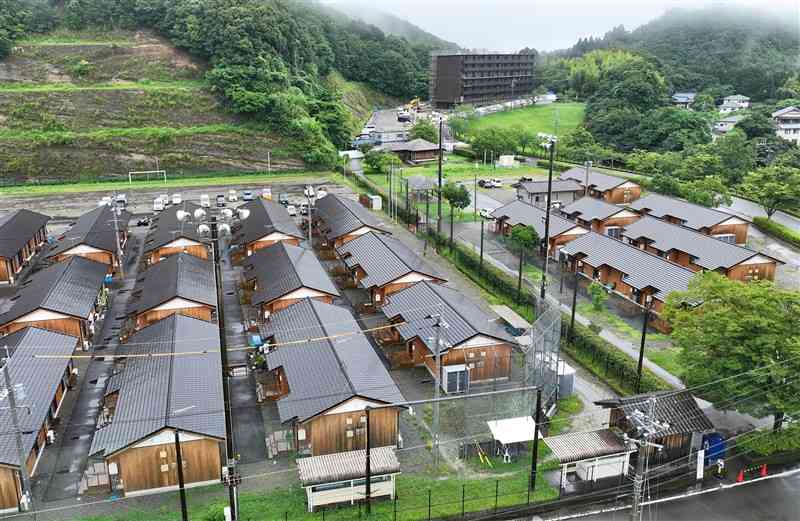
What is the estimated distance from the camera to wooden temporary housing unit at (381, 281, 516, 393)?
912 inches

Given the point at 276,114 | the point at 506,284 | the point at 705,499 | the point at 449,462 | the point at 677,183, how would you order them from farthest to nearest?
1. the point at 276,114
2. the point at 677,183
3. the point at 506,284
4. the point at 449,462
5. the point at 705,499

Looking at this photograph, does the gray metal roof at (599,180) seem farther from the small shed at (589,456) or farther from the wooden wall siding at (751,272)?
the small shed at (589,456)

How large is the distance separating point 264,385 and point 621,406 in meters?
12.3

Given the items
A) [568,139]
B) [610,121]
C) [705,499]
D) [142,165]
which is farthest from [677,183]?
[142,165]

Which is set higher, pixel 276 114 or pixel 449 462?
pixel 276 114

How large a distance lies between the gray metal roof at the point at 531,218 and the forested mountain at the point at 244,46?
30.9 meters

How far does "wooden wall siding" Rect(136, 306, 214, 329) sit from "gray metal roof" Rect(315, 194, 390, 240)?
12.3 m

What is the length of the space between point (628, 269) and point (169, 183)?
46.8 metres

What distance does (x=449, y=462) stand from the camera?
749 inches

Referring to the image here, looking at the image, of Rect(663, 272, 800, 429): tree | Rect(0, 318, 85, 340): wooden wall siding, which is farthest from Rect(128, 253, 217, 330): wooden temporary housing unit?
Rect(663, 272, 800, 429): tree

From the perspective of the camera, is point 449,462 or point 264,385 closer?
point 449,462

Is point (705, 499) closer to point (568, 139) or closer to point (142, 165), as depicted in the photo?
point (142, 165)

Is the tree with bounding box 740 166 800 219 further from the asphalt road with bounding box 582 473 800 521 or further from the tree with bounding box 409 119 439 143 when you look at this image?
the tree with bounding box 409 119 439 143

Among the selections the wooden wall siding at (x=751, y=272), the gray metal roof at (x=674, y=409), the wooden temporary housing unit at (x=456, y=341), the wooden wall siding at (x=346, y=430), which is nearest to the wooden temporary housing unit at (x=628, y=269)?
the wooden wall siding at (x=751, y=272)
